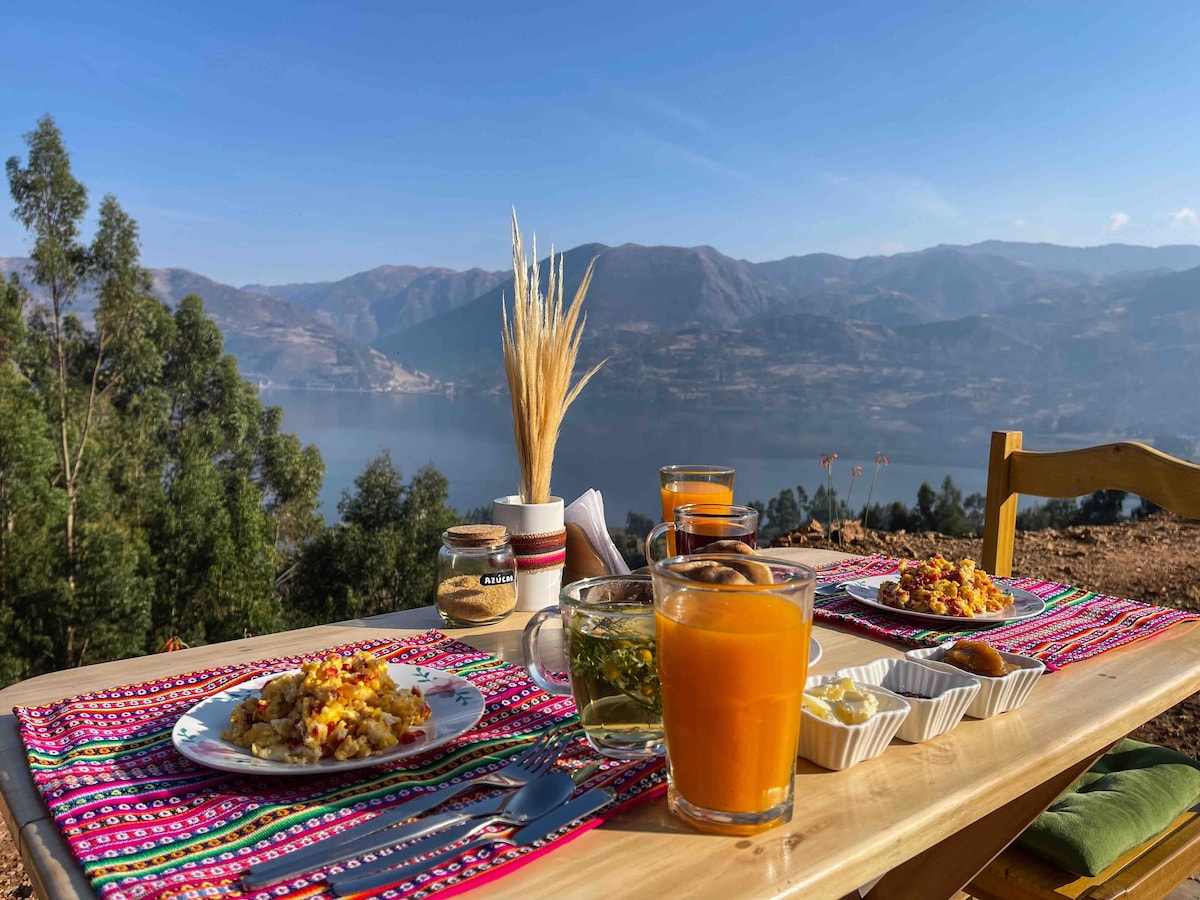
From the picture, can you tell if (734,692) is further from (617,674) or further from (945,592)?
(945,592)

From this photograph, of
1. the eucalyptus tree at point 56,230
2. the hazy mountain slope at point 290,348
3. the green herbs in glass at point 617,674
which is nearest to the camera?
the green herbs in glass at point 617,674

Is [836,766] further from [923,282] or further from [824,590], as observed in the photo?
[923,282]

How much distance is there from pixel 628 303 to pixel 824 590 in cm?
3050

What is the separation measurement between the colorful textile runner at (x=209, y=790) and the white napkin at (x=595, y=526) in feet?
1.89

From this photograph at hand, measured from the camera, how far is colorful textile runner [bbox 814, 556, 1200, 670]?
1.15 metres

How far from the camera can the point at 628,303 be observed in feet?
103

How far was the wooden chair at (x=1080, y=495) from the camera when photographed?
1.18m

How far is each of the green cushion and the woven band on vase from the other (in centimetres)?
86

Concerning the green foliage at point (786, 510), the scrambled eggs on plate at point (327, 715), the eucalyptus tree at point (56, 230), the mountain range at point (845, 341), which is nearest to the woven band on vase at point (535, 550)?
the scrambled eggs on plate at point (327, 715)

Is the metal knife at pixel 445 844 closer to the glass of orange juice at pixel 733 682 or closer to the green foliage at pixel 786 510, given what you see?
the glass of orange juice at pixel 733 682

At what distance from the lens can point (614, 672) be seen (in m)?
0.76

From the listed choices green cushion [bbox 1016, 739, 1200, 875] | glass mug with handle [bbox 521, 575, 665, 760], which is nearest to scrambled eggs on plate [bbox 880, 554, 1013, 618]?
green cushion [bbox 1016, 739, 1200, 875]

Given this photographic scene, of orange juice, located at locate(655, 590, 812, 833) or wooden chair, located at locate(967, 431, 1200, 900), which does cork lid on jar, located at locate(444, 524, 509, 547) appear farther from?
wooden chair, located at locate(967, 431, 1200, 900)

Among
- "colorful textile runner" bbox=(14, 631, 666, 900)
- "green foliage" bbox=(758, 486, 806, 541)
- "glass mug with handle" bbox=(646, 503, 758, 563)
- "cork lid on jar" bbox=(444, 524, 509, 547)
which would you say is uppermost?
"glass mug with handle" bbox=(646, 503, 758, 563)
